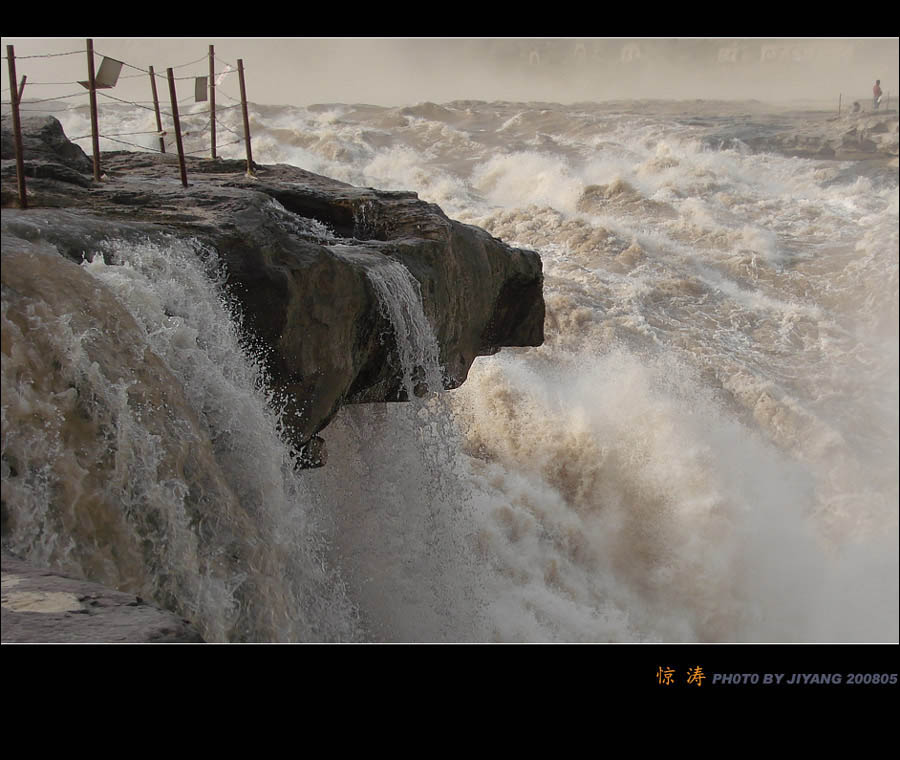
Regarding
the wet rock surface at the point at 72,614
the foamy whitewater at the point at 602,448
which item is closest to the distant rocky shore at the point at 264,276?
the wet rock surface at the point at 72,614

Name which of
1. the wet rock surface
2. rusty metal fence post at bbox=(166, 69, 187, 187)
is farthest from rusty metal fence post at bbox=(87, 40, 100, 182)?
the wet rock surface

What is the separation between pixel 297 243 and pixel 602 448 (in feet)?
14.7

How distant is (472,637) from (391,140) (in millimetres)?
14975

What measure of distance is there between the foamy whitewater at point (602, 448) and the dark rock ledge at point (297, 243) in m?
0.15

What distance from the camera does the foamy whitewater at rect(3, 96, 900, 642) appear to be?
299 centimetres

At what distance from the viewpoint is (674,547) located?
6.63 metres

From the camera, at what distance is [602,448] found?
7.48 meters

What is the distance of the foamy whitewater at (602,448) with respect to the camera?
299cm

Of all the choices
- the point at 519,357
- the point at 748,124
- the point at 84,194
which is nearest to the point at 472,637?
the point at 84,194

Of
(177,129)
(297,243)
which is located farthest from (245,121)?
(297,243)

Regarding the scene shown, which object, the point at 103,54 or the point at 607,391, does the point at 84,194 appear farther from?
the point at 607,391

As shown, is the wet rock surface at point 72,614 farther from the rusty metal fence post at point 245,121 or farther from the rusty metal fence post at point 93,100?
the rusty metal fence post at point 245,121

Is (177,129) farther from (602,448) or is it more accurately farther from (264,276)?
(602,448)

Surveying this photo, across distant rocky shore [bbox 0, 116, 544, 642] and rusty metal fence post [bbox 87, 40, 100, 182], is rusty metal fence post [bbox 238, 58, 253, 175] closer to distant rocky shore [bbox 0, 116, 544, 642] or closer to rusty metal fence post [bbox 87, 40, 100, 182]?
distant rocky shore [bbox 0, 116, 544, 642]
